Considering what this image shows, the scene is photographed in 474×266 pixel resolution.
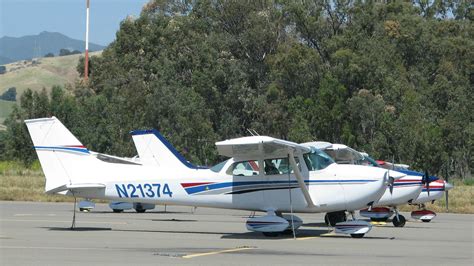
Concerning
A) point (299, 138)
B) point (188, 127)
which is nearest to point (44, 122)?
point (299, 138)

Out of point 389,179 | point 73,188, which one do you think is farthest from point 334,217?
point 73,188

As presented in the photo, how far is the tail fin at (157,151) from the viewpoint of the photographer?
829 inches

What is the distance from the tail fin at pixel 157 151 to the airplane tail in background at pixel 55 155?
1809mm

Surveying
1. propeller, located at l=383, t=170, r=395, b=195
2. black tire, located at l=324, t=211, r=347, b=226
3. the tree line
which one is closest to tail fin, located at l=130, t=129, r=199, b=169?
black tire, located at l=324, t=211, r=347, b=226

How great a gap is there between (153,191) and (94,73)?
62.8 m

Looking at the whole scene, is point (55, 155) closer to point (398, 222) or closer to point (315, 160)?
point (315, 160)

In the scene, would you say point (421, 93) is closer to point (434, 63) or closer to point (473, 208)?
point (434, 63)

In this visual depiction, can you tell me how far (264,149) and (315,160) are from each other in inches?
50.5

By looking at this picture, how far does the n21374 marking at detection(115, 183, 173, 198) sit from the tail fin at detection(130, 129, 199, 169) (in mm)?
597

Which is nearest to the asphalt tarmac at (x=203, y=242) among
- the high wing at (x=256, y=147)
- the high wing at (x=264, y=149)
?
the high wing at (x=264, y=149)

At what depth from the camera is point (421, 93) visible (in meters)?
Result: 63.8

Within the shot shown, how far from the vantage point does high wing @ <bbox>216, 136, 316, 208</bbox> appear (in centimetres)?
1889

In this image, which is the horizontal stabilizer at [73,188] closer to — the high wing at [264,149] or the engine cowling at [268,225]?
the high wing at [264,149]

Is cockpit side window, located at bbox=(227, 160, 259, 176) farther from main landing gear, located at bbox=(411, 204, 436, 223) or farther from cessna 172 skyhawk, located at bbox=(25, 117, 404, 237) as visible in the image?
main landing gear, located at bbox=(411, 204, 436, 223)
